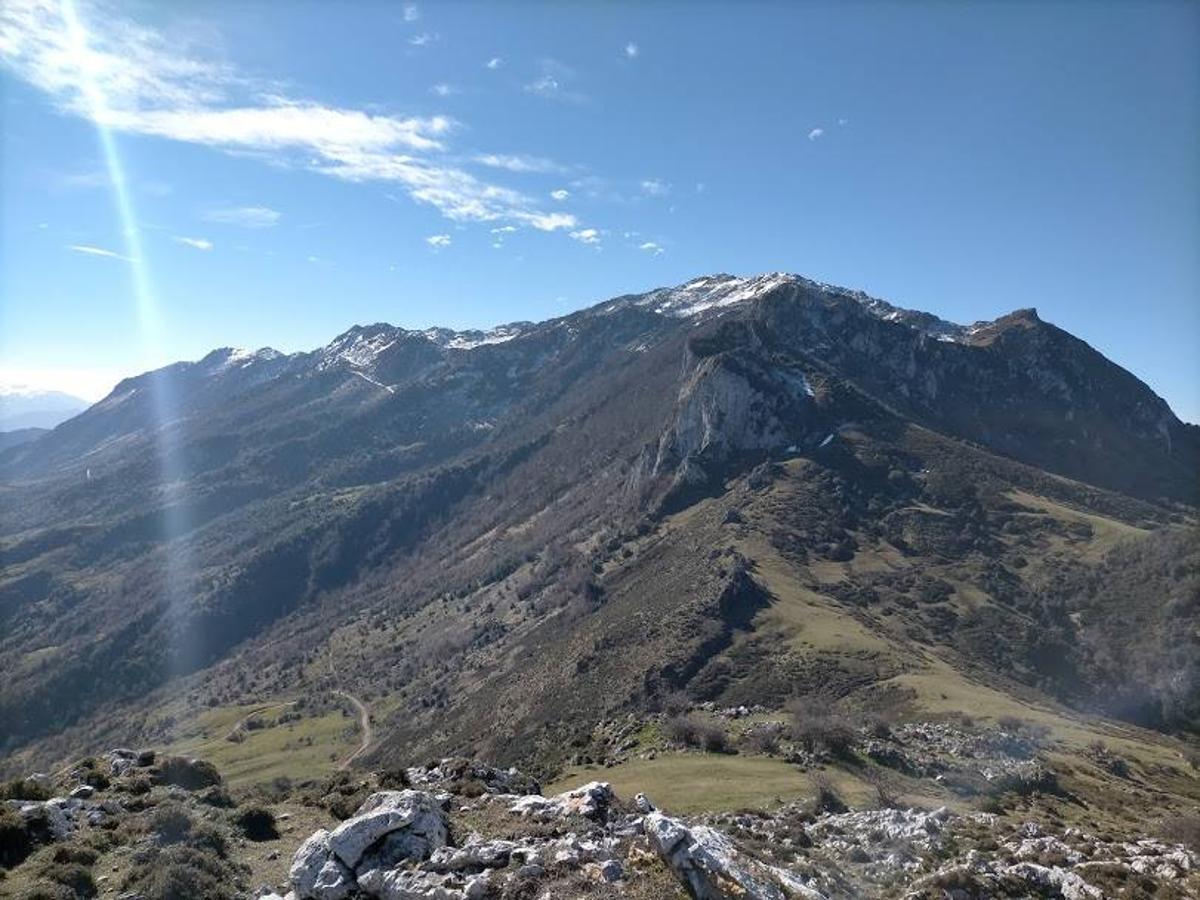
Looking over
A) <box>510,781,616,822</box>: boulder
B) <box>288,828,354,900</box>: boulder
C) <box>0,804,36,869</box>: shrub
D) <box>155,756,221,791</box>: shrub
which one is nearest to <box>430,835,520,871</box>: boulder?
<box>288,828,354,900</box>: boulder

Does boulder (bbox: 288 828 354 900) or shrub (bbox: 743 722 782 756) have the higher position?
boulder (bbox: 288 828 354 900)

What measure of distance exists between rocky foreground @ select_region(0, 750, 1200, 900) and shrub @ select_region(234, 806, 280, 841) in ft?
0.20

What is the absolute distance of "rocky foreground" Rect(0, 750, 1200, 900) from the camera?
18141 millimetres

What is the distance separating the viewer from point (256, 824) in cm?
2597

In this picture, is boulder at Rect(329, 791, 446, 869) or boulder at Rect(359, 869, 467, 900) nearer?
boulder at Rect(359, 869, 467, 900)

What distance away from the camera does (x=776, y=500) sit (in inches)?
5999

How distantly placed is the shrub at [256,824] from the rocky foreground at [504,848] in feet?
0.20

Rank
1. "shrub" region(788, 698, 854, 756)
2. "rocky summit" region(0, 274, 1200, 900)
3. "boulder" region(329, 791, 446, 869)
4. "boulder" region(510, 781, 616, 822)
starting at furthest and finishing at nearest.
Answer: "shrub" region(788, 698, 854, 756), "boulder" region(510, 781, 616, 822), "rocky summit" region(0, 274, 1200, 900), "boulder" region(329, 791, 446, 869)

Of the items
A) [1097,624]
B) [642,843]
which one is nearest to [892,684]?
[1097,624]

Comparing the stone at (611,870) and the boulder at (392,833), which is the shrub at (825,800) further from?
the boulder at (392,833)

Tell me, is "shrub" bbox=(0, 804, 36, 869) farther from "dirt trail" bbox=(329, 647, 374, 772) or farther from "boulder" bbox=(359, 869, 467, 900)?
"dirt trail" bbox=(329, 647, 374, 772)

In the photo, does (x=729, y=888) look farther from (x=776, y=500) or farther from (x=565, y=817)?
(x=776, y=500)

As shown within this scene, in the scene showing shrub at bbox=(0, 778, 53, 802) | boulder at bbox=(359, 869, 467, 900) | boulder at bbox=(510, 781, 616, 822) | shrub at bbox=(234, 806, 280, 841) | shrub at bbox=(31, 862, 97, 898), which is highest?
boulder at bbox=(359, 869, 467, 900)

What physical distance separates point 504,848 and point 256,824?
1154 cm
